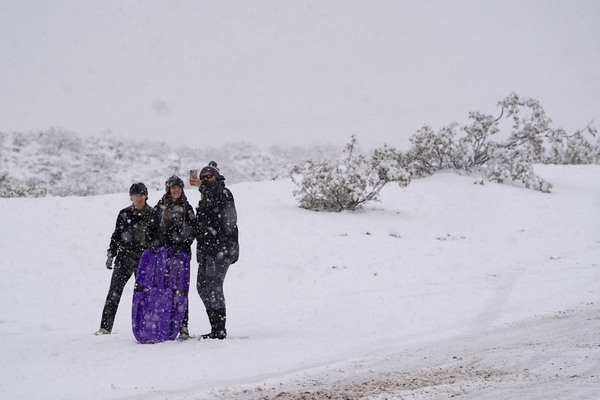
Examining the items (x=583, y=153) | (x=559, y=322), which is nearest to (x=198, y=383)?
(x=559, y=322)

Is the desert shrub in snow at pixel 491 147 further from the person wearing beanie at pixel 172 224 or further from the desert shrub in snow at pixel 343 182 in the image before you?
the person wearing beanie at pixel 172 224

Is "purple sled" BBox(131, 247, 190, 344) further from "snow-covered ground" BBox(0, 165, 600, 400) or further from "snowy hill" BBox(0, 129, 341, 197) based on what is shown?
"snowy hill" BBox(0, 129, 341, 197)

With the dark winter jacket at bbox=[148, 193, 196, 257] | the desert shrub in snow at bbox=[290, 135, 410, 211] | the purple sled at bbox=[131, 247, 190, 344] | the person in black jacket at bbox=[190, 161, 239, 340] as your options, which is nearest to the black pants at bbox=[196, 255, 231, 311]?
the person in black jacket at bbox=[190, 161, 239, 340]

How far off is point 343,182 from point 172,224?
9184 mm

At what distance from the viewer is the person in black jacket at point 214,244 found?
512 cm

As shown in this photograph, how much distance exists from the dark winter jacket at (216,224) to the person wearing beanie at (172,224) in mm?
129

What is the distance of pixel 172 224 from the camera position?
5.21m

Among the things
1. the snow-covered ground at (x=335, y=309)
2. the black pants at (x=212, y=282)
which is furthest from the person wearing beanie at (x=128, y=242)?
the black pants at (x=212, y=282)

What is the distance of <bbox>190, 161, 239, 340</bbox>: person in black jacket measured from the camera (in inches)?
202

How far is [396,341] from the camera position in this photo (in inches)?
205

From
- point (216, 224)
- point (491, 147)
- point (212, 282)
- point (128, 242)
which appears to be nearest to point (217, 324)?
point (212, 282)

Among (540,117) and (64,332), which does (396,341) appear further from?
(540,117)

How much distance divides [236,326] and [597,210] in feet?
47.7

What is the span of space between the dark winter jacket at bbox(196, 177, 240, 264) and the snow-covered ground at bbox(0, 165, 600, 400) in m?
0.94
